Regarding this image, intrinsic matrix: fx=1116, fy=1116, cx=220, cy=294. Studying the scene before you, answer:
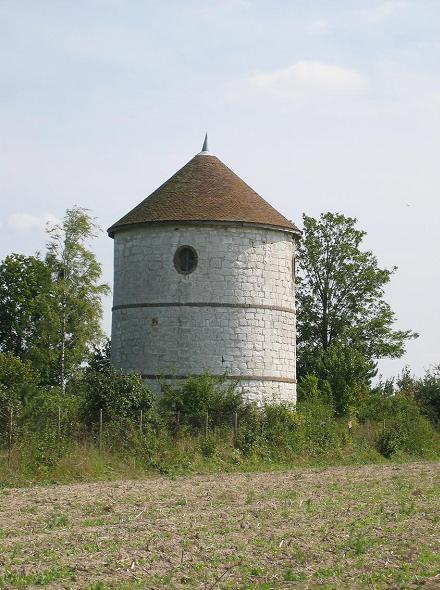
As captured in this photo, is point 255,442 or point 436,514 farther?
point 255,442

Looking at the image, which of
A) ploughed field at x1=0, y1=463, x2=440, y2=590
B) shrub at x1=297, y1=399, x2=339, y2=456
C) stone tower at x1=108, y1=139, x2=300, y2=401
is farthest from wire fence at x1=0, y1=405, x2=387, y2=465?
ploughed field at x1=0, y1=463, x2=440, y2=590

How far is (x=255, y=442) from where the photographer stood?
27.8 m

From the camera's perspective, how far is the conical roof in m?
31.0

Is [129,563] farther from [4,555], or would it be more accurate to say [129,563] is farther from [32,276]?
[32,276]

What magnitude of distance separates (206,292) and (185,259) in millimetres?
1127


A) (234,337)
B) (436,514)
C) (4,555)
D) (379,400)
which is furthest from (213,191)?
(4,555)

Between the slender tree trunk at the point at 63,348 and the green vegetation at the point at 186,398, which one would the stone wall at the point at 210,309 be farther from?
the slender tree trunk at the point at 63,348

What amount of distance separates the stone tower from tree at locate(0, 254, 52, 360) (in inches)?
480

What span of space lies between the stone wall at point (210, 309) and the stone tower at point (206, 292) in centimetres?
3

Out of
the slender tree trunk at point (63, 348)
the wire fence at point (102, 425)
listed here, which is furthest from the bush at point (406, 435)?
the slender tree trunk at point (63, 348)

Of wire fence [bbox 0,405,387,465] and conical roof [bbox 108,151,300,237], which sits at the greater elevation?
conical roof [bbox 108,151,300,237]

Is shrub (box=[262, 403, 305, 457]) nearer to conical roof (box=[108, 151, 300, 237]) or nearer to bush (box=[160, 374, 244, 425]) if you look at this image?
bush (box=[160, 374, 244, 425])

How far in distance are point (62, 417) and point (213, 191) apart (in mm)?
9990

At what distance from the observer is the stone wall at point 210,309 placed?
30.5 metres
